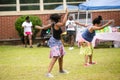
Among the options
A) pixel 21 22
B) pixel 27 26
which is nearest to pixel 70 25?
pixel 27 26

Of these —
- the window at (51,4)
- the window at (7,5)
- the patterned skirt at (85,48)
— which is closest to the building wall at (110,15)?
the window at (51,4)

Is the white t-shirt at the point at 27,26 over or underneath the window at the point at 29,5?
underneath

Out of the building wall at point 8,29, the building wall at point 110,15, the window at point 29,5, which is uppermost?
the window at point 29,5

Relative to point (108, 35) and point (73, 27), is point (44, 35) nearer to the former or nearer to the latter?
point (73, 27)

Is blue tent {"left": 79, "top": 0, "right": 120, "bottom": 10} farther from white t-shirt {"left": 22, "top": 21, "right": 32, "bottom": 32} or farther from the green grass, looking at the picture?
the green grass

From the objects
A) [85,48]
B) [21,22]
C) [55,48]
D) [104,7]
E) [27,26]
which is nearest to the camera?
[55,48]

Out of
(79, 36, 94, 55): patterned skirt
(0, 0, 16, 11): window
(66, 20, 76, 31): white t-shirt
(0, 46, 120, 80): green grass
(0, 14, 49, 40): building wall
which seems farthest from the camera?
(0, 0, 16, 11): window

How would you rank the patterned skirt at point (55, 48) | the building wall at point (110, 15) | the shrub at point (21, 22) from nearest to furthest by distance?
the patterned skirt at point (55, 48)
the shrub at point (21, 22)
the building wall at point (110, 15)

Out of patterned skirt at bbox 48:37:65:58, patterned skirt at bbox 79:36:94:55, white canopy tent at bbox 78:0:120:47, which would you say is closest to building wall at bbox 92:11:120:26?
white canopy tent at bbox 78:0:120:47

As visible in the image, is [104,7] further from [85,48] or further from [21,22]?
[85,48]

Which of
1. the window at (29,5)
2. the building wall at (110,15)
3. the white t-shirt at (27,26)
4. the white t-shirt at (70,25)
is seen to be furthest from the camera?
the building wall at (110,15)

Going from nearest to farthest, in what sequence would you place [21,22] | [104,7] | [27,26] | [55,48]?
[55,48]
[104,7]
[27,26]
[21,22]

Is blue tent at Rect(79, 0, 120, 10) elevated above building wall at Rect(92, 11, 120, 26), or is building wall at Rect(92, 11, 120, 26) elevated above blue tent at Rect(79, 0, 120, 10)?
blue tent at Rect(79, 0, 120, 10)

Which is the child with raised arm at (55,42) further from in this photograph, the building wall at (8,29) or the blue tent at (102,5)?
the building wall at (8,29)
